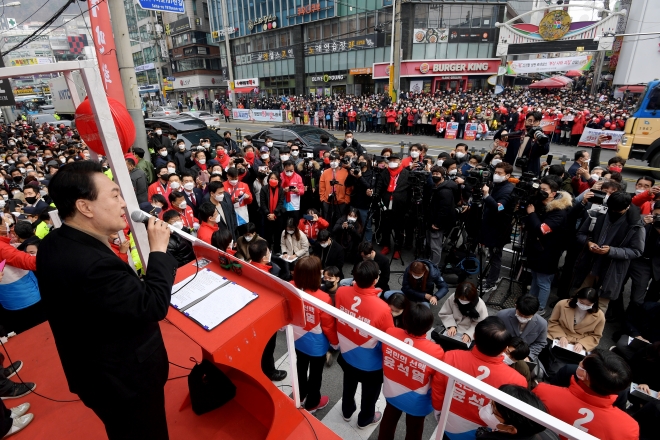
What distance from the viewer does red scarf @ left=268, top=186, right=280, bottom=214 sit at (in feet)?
22.3

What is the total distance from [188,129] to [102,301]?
44.9ft

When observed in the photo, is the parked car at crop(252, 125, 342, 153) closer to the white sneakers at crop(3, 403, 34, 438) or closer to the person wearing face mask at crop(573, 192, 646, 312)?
the person wearing face mask at crop(573, 192, 646, 312)

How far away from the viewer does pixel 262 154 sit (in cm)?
874

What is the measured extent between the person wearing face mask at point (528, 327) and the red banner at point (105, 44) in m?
8.30

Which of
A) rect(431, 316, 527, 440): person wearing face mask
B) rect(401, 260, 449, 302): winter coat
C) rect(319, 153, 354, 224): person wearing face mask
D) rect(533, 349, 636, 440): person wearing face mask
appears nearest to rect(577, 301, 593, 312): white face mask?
rect(401, 260, 449, 302): winter coat

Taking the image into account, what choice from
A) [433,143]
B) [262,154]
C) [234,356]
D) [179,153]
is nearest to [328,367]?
[234,356]

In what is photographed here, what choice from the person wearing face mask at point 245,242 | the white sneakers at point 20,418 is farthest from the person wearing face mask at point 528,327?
the white sneakers at point 20,418

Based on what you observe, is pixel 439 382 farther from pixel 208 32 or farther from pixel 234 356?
pixel 208 32

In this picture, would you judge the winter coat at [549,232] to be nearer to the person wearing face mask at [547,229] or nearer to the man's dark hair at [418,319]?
the person wearing face mask at [547,229]

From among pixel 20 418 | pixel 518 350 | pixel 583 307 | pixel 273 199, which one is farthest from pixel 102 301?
pixel 273 199

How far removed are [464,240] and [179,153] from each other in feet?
24.6

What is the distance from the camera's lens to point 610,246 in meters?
4.43

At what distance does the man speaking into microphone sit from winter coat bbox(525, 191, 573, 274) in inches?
185

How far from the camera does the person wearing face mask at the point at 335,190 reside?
6938 mm
